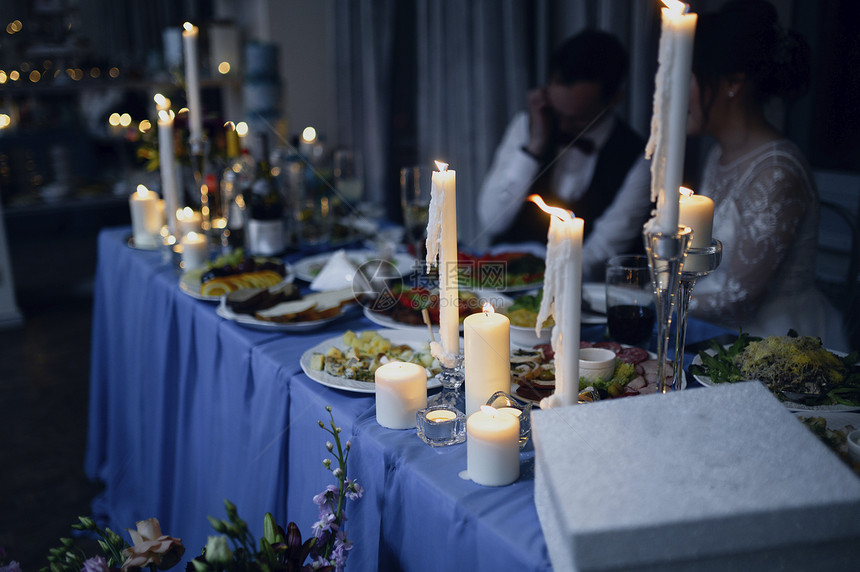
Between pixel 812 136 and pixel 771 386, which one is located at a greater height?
pixel 812 136

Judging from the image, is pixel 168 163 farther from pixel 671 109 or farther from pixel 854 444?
pixel 854 444

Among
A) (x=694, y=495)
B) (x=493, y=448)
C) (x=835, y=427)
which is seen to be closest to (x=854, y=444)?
(x=835, y=427)

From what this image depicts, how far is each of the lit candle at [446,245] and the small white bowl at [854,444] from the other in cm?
44

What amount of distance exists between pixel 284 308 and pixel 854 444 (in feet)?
3.16

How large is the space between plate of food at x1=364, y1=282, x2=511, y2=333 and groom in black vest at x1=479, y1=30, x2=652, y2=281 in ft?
3.10

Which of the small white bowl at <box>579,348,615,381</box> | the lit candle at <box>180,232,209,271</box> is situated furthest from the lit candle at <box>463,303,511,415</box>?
the lit candle at <box>180,232,209,271</box>

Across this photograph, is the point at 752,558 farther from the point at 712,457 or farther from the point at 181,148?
the point at 181,148

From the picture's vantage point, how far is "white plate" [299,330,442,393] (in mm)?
994

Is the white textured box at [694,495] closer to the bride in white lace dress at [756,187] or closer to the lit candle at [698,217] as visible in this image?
the lit candle at [698,217]

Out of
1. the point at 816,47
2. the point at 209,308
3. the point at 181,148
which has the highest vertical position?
the point at 816,47

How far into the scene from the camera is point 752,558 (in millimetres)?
565

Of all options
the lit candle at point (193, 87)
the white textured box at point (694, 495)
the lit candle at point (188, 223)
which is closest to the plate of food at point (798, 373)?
the white textured box at point (694, 495)

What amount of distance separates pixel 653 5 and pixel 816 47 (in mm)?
618

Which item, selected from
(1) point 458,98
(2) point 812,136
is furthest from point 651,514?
(1) point 458,98
